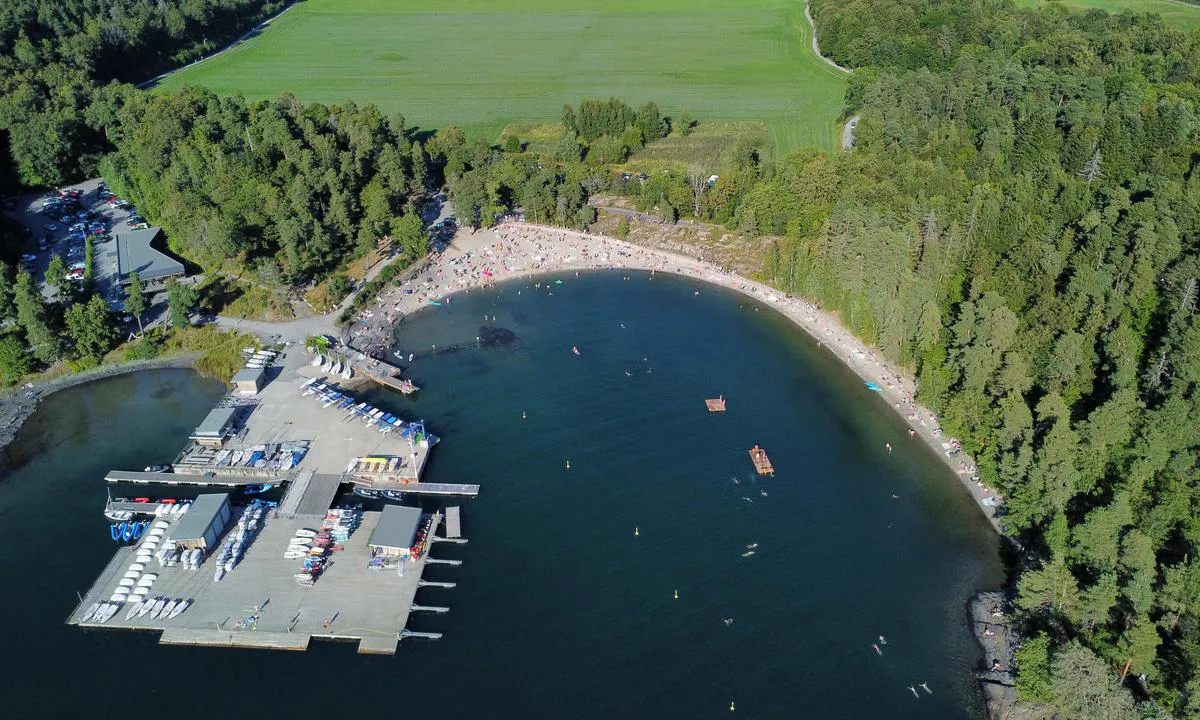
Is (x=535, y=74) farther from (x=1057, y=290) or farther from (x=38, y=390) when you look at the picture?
(x=1057, y=290)

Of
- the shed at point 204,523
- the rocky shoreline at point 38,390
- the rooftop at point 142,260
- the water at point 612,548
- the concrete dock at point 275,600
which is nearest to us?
the water at point 612,548

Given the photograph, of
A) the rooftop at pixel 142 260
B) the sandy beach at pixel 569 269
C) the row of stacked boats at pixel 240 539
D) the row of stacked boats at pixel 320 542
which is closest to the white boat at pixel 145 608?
the row of stacked boats at pixel 240 539

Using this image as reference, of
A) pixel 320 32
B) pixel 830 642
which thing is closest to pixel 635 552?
pixel 830 642

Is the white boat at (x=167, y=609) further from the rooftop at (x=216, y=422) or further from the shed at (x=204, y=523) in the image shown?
the rooftop at (x=216, y=422)

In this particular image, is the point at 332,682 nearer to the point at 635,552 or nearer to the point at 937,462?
the point at 635,552

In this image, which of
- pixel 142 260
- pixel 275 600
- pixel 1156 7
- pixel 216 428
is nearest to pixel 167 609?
pixel 275 600

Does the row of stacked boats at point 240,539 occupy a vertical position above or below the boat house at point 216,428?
below

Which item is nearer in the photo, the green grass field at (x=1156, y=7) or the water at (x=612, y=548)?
the water at (x=612, y=548)
